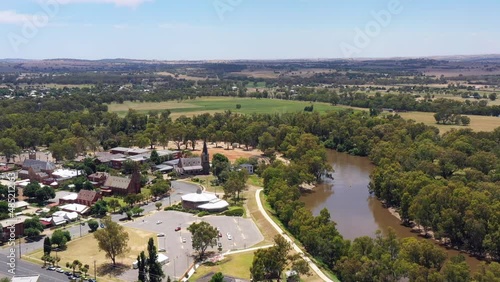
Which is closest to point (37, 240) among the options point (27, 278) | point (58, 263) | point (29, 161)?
point (58, 263)

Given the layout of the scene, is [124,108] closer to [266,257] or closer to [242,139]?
[242,139]

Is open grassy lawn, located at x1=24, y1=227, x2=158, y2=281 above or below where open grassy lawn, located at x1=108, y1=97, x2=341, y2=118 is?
below

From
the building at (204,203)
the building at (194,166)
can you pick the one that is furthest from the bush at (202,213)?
the building at (194,166)

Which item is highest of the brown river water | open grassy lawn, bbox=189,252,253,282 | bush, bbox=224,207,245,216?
open grassy lawn, bbox=189,252,253,282

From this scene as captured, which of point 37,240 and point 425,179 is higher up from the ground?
point 425,179

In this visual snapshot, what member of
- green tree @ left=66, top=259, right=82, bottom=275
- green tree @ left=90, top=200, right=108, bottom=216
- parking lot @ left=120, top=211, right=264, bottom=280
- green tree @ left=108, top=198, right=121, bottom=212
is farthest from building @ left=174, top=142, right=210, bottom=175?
green tree @ left=66, top=259, right=82, bottom=275

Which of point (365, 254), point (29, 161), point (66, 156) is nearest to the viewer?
point (365, 254)

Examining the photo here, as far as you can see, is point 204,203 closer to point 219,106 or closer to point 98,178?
point 98,178

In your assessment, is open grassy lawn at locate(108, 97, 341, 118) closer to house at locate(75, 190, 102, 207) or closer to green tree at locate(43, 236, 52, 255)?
house at locate(75, 190, 102, 207)
